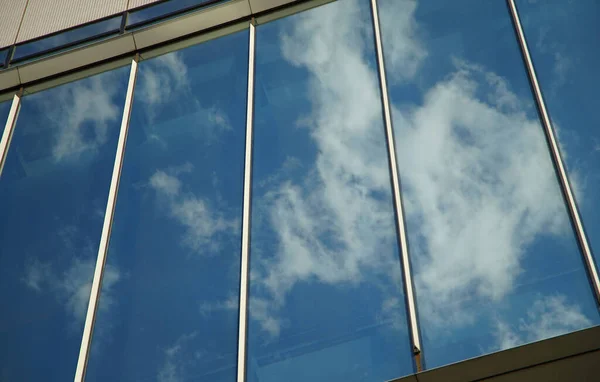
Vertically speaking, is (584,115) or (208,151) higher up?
(208,151)

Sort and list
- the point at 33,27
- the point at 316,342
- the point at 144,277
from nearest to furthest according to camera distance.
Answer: the point at 316,342 < the point at 144,277 < the point at 33,27

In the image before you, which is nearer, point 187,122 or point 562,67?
point 562,67

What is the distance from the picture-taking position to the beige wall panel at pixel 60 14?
880cm

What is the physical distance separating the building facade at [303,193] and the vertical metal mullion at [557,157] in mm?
17

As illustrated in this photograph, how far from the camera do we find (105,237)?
7039 millimetres

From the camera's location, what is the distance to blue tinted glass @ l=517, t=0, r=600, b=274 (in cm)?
580

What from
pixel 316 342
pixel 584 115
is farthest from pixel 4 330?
pixel 584 115

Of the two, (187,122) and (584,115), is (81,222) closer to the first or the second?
(187,122)

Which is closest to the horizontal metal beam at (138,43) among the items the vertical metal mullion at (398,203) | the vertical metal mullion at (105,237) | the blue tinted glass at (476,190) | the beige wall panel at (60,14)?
the vertical metal mullion at (105,237)

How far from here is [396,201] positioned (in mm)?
6281

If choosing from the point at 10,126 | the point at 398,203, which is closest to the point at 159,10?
the point at 10,126

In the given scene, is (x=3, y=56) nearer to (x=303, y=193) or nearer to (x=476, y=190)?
(x=303, y=193)

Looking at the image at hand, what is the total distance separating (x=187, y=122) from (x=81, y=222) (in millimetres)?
1364

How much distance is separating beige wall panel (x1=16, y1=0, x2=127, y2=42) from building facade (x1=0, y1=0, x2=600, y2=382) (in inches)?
11.5
